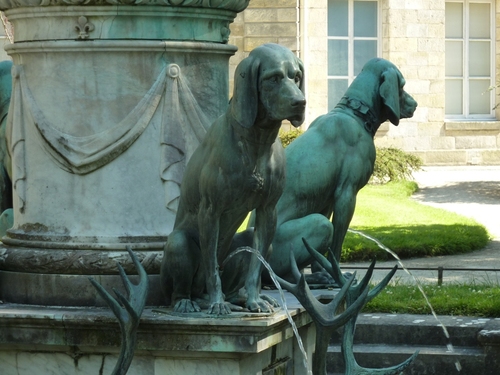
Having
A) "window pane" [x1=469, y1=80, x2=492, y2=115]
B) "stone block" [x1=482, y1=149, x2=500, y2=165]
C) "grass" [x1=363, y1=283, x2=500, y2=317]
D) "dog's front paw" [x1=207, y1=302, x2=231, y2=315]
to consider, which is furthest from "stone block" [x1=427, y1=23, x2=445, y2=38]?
"dog's front paw" [x1=207, y1=302, x2=231, y2=315]

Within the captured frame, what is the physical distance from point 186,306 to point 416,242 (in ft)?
22.6

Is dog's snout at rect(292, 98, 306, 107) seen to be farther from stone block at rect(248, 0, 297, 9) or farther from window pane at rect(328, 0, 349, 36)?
window pane at rect(328, 0, 349, 36)

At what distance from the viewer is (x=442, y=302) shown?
336 inches

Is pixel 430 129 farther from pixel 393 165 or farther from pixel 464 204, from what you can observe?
pixel 464 204

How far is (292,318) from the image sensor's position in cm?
629

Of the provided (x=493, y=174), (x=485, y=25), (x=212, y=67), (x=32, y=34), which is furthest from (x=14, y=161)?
(x=485, y=25)

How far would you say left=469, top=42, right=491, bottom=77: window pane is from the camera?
25.8 meters

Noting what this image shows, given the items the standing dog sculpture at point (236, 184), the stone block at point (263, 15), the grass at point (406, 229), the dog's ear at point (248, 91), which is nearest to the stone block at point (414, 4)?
the stone block at point (263, 15)

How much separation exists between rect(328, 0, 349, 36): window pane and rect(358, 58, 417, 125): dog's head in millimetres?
16633

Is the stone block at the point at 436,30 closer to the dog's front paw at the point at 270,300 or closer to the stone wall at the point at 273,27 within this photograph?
the stone wall at the point at 273,27

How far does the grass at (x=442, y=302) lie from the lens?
8.39 metres

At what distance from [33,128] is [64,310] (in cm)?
93

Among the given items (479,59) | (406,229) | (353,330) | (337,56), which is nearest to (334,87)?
(337,56)

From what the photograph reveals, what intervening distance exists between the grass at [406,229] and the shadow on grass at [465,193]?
520 millimetres
